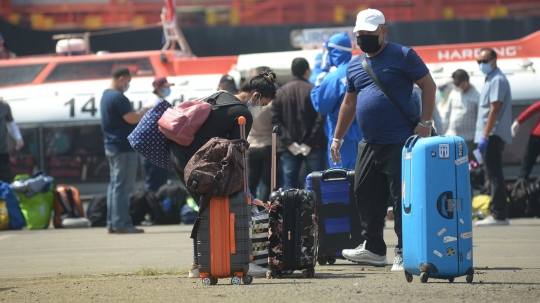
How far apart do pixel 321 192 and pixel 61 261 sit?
265 centimetres

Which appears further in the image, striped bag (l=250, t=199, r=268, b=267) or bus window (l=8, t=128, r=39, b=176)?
bus window (l=8, t=128, r=39, b=176)

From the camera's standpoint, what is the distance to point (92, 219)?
13164 mm

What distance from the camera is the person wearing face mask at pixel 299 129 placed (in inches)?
432

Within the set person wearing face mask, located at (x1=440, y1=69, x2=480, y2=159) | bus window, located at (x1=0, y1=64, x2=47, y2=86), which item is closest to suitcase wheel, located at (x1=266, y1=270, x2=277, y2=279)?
person wearing face mask, located at (x1=440, y1=69, x2=480, y2=159)

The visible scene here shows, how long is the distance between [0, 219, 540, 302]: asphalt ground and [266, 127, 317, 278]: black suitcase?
0.13 m

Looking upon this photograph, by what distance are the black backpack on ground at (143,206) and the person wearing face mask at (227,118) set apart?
6.30 meters

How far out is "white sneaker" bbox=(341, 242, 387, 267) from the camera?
7.20m

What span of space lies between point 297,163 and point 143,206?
287cm

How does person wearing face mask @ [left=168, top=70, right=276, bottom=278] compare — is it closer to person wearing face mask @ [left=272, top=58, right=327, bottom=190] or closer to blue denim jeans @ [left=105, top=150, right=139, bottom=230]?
person wearing face mask @ [left=272, top=58, right=327, bottom=190]

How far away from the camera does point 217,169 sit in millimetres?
6125

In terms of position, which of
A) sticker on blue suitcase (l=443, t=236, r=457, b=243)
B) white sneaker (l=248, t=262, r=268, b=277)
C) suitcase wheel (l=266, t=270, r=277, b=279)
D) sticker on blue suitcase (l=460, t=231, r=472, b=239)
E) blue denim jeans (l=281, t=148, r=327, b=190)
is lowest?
suitcase wheel (l=266, t=270, r=277, b=279)

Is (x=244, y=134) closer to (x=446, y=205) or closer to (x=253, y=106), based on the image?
(x=253, y=106)

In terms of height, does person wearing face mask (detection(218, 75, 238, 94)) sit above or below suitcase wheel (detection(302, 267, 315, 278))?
above

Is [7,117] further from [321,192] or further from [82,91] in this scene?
[321,192]
